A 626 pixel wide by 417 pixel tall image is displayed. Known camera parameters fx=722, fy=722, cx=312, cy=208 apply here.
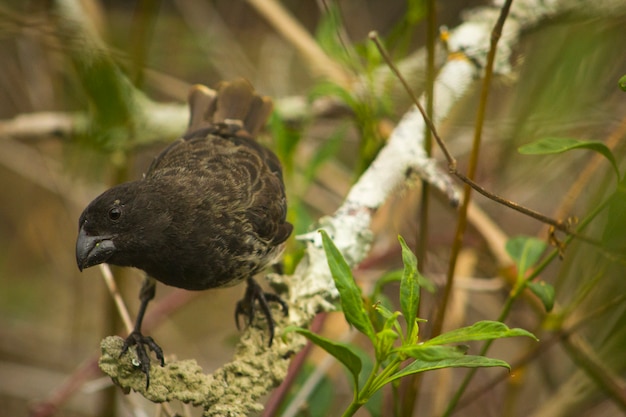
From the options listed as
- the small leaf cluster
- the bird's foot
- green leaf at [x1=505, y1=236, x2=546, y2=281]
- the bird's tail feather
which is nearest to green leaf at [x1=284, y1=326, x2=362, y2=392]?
the small leaf cluster

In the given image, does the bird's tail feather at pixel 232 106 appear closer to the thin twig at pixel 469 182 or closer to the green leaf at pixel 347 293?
the thin twig at pixel 469 182

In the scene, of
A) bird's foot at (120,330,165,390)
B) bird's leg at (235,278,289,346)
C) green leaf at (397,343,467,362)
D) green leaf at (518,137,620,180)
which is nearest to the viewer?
green leaf at (397,343,467,362)

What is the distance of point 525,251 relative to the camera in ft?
7.98

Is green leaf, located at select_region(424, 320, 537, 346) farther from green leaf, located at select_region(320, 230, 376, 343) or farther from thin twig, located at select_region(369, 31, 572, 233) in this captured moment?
thin twig, located at select_region(369, 31, 572, 233)

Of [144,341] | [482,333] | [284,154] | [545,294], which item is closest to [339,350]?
[482,333]

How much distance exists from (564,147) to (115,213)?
4.55 ft

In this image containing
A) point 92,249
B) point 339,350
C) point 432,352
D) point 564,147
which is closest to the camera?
point 432,352

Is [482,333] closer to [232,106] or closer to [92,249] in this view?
[92,249]

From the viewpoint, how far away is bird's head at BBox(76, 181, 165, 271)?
230cm

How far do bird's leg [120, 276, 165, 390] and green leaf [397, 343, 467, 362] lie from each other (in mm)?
769

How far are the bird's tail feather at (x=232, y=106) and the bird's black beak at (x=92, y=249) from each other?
1062 millimetres

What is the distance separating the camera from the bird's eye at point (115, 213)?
233 centimetres

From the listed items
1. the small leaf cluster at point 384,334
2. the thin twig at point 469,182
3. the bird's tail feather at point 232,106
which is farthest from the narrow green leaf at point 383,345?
the bird's tail feather at point 232,106

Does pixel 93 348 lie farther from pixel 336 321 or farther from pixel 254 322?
pixel 254 322
